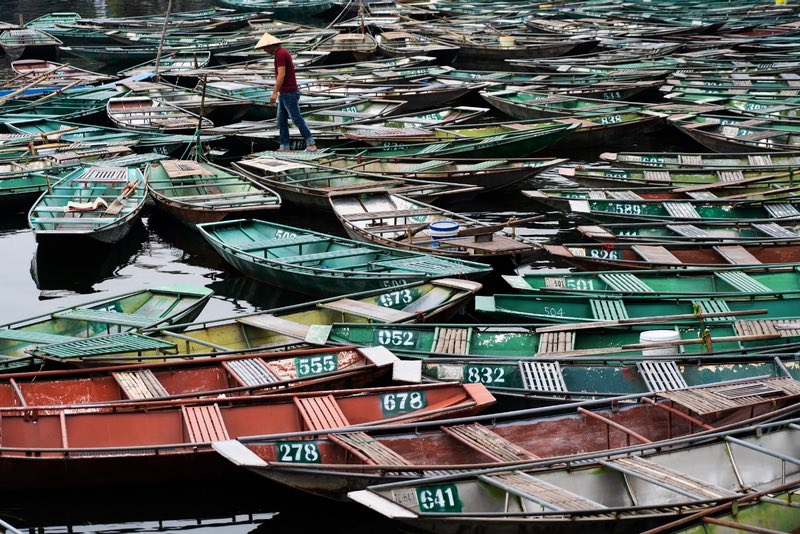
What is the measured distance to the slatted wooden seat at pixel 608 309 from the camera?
1223 cm

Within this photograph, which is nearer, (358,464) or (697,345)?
(358,464)

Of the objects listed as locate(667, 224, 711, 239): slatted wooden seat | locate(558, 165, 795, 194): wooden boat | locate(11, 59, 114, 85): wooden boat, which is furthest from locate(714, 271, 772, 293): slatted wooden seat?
locate(11, 59, 114, 85): wooden boat

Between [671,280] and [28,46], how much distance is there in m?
28.4

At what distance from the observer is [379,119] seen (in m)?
22.9

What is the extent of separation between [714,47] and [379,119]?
1447 cm

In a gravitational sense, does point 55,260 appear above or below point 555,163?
below

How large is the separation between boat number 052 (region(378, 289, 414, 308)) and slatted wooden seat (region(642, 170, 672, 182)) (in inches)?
254

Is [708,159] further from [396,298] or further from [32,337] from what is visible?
[32,337]

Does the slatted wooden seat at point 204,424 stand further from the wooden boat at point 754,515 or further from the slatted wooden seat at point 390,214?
the slatted wooden seat at point 390,214

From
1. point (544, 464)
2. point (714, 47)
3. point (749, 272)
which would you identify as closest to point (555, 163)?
point (749, 272)

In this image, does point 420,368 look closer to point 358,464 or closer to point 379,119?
point 358,464

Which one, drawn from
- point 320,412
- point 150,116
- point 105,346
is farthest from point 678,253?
point 150,116

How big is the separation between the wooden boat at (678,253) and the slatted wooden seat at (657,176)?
3565 mm

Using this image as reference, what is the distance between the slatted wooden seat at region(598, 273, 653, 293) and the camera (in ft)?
42.1
